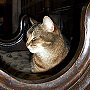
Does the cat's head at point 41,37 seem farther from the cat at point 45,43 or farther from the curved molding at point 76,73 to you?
the curved molding at point 76,73

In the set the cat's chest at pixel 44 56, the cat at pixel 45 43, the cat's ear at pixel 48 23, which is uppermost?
the cat's ear at pixel 48 23

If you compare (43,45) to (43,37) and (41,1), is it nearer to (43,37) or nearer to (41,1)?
(43,37)

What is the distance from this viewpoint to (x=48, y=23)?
82 centimetres

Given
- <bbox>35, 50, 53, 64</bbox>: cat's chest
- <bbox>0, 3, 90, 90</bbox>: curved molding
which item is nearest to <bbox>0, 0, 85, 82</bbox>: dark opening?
<bbox>35, 50, 53, 64</bbox>: cat's chest

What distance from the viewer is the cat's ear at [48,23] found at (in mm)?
807

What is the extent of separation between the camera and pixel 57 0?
129 centimetres

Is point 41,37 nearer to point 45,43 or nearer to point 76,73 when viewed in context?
point 45,43

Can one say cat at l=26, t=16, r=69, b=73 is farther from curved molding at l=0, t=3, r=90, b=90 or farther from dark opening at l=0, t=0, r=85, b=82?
curved molding at l=0, t=3, r=90, b=90


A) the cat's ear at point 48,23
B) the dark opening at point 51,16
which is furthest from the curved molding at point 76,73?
the dark opening at point 51,16

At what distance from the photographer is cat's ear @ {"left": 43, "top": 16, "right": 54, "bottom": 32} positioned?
807mm

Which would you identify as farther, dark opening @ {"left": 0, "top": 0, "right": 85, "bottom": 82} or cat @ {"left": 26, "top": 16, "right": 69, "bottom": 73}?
dark opening @ {"left": 0, "top": 0, "right": 85, "bottom": 82}

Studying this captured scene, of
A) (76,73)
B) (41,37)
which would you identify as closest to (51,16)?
(41,37)

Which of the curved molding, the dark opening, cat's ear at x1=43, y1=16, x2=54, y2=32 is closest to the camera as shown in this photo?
the curved molding

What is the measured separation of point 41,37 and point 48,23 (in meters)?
0.10
